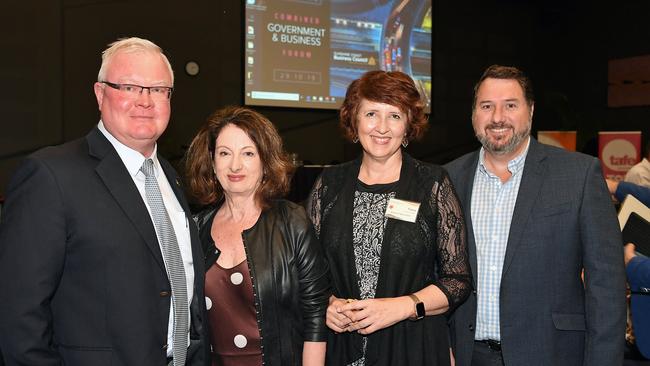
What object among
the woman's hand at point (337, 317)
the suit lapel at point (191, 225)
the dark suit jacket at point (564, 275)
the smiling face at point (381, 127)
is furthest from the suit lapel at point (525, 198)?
the suit lapel at point (191, 225)

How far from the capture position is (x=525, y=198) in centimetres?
222

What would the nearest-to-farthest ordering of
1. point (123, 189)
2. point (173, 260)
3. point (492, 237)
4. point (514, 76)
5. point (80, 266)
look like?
point (80, 266) < point (123, 189) < point (173, 260) < point (492, 237) < point (514, 76)

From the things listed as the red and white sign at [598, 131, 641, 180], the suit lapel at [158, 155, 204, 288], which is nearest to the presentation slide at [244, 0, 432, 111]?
the red and white sign at [598, 131, 641, 180]

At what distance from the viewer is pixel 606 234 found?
6.84 ft

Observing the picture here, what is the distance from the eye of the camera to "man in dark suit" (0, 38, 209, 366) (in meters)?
1.51

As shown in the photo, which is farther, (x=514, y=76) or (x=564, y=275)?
(x=514, y=76)

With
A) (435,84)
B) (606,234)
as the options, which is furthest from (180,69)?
(606,234)

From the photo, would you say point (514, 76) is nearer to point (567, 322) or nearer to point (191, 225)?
point (567, 322)

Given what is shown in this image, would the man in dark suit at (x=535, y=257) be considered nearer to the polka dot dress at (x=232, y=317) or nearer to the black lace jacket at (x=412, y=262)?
the black lace jacket at (x=412, y=262)

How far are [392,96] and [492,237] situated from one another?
705 mm

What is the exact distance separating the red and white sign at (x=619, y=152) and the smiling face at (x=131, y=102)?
24.0 feet

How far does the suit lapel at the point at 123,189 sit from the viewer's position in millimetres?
1703

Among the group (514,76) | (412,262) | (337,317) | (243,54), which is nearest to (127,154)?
(337,317)

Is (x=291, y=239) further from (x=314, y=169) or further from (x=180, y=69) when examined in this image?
(x=180, y=69)
